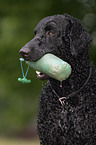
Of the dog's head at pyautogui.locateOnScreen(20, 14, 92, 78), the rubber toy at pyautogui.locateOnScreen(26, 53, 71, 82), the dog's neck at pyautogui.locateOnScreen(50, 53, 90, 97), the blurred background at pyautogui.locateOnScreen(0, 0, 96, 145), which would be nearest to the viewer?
the rubber toy at pyautogui.locateOnScreen(26, 53, 71, 82)

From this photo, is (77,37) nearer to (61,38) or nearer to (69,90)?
(61,38)

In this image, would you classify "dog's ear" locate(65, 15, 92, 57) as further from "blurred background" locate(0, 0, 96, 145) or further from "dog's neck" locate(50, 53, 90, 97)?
"blurred background" locate(0, 0, 96, 145)

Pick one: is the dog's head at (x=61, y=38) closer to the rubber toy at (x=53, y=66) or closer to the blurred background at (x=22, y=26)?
the rubber toy at (x=53, y=66)

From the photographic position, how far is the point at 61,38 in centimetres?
342

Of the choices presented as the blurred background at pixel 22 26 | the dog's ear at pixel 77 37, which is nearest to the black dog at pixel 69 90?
the dog's ear at pixel 77 37

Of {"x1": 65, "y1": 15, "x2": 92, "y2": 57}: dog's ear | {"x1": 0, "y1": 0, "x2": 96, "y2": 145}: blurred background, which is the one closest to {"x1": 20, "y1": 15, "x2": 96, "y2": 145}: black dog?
{"x1": 65, "y1": 15, "x2": 92, "y2": 57}: dog's ear

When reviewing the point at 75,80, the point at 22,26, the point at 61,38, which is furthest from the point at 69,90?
the point at 22,26

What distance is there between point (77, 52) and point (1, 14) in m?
6.77

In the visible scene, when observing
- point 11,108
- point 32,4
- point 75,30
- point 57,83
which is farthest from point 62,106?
point 11,108

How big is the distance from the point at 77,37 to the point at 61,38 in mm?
198

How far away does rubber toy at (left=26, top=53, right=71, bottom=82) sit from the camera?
126 inches

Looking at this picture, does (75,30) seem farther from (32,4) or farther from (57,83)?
(32,4)

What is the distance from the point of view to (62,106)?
11.5ft

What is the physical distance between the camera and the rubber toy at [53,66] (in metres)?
3.21
